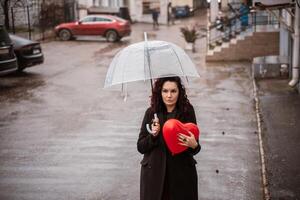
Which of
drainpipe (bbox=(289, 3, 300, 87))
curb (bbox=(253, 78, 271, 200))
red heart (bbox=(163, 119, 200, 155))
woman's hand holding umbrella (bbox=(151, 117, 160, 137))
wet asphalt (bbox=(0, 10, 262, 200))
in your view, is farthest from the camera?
drainpipe (bbox=(289, 3, 300, 87))

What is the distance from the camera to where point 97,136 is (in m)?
10.8

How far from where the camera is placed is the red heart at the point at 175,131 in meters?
4.50

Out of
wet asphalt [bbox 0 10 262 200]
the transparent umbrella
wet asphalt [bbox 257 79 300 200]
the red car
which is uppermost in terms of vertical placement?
the transparent umbrella

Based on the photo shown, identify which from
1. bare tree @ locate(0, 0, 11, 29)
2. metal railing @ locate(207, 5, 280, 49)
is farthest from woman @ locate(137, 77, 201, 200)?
bare tree @ locate(0, 0, 11, 29)

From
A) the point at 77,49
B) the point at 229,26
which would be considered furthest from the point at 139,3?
the point at 229,26

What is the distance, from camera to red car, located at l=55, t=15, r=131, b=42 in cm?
3138

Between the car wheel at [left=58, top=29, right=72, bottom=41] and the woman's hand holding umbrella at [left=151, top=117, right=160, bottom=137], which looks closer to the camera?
the woman's hand holding umbrella at [left=151, top=117, right=160, bottom=137]

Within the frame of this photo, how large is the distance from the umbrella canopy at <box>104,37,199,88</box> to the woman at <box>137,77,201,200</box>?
0.18 meters

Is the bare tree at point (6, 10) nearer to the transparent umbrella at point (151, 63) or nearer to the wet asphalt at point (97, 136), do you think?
the wet asphalt at point (97, 136)

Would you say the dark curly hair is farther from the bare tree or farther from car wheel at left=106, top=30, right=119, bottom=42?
the bare tree

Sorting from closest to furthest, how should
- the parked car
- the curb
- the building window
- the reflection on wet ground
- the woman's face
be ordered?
1. the woman's face
2. the curb
3. the reflection on wet ground
4. the building window
5. the parked car

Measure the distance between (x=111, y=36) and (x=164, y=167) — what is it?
89.5ft

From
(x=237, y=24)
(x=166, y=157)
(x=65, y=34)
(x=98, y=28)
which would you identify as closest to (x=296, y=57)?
(x=237, y=24)

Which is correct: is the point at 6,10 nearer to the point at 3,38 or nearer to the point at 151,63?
the point at 3,38
